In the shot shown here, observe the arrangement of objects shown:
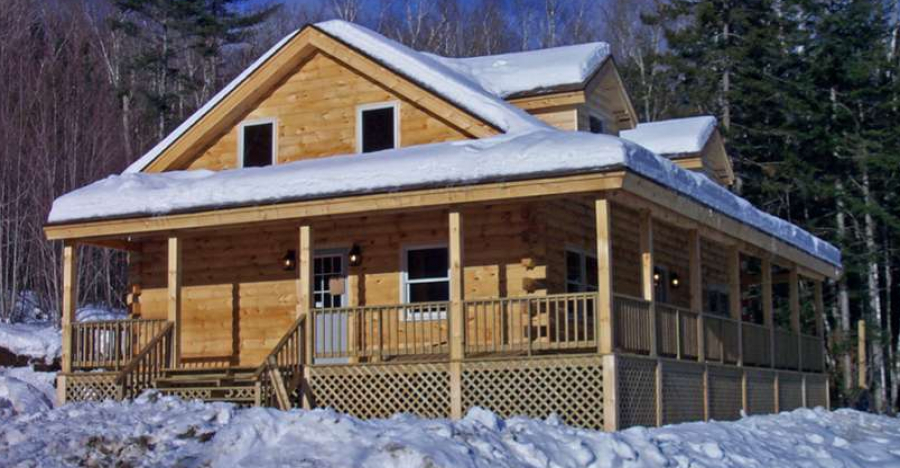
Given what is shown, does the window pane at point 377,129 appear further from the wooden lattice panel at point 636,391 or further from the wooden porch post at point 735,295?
the wooden lattice panel at point 636,391

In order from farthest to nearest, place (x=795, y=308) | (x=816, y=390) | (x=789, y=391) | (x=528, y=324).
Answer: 1. (x=816, y=390)
2. (x=795, y=308)
3. (x=789, y=391)
4. (x=528, y=324)

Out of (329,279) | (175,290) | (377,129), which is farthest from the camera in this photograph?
(377,129)

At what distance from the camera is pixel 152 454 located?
1433 cm

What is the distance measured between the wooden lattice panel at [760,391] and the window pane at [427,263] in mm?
5978

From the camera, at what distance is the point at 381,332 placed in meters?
18.2

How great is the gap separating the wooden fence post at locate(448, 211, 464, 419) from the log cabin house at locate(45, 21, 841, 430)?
0.05m

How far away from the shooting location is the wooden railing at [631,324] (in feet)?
55.6

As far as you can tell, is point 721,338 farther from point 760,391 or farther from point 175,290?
point 175,290

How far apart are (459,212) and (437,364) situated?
6.98ft

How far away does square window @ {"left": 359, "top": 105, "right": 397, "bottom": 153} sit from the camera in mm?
21969

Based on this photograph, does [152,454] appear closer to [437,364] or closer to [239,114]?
[437,364]

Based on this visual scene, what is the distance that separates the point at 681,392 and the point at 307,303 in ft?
18.8

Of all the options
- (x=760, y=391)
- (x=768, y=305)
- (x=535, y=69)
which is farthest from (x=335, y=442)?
(x=768, y=305)

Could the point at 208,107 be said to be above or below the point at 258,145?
above
